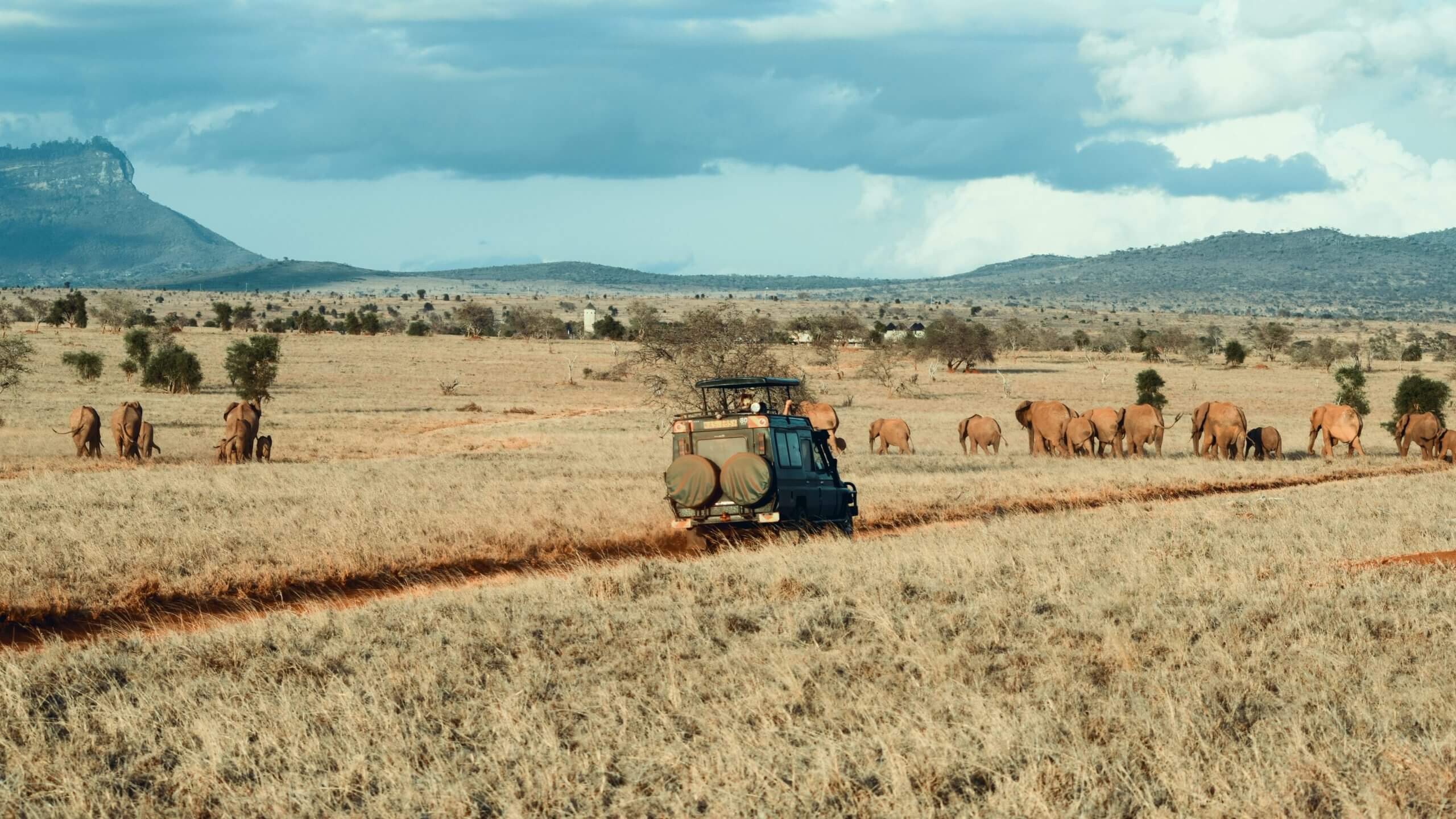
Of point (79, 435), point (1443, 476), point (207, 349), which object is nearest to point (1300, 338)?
point (207, 349)

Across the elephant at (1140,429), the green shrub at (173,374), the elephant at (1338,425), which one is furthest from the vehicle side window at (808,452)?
the green shrub at (173,374)

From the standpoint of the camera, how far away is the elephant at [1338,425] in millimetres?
34281

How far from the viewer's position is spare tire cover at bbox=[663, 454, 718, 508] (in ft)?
53.8

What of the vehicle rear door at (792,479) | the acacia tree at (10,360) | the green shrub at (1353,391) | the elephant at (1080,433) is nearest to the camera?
the vehicle rear door at (792,479)

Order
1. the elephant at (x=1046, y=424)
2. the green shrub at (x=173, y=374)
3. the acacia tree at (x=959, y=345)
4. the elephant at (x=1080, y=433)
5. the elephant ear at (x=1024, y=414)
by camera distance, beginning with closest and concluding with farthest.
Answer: the elephant at (x=1080, y=433) < the elephant at (x=1046, y=424) < the elephant ear at (x=1024, y=414) < the green shrub at (x=173, y=374) < the acacia tree at (x=959, y=345)

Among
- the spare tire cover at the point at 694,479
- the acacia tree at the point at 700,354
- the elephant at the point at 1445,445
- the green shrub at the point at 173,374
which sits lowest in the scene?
the green shrub at the point at 173,374

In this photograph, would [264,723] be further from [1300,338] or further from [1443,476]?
[1300,338]

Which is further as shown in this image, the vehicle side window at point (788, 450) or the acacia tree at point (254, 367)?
the acacia tree at point (254, 367)

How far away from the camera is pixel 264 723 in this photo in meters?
7.98

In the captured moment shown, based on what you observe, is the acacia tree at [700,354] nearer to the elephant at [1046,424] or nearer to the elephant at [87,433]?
the elephant at [1046,424]

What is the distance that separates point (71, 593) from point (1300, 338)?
12379 centimetres

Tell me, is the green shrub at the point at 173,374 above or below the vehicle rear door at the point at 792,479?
below

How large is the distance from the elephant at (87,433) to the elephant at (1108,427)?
77.2 feet

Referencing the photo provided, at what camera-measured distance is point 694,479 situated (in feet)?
53.9
